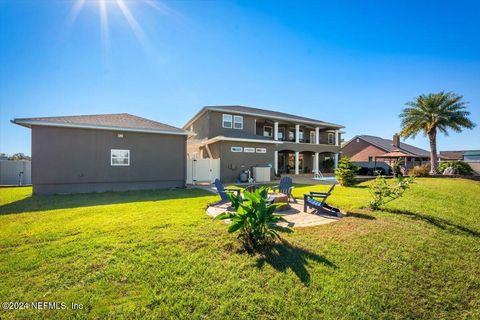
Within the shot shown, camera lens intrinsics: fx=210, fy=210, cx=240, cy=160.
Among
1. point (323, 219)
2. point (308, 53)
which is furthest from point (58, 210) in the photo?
point (308, 53)

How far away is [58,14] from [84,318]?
11714 millimetres

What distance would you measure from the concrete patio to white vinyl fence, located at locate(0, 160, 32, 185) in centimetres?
1787

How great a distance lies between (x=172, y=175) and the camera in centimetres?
1373

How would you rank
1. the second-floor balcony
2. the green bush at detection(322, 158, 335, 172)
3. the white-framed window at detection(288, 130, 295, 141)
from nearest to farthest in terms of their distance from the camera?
the second-floor balcony, the white-framed window at detection(288, 130, 295, 141), the green bush at detection(322, 158, 335, 172)

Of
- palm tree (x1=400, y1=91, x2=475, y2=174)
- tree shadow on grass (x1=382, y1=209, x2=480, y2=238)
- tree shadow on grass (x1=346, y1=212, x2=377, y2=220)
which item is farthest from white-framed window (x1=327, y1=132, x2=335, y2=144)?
tree shadow on grass (x1=346, y1=212, x2=377, y2=220)

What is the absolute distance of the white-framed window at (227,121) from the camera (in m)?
20.4

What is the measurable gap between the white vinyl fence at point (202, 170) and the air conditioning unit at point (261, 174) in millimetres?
3148

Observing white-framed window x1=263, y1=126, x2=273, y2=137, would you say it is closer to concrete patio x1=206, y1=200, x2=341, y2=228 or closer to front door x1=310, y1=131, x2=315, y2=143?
front door x1=310, y1=131, x2=315, y2=143

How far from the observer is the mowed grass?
278 centimetres

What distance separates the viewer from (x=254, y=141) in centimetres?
1792

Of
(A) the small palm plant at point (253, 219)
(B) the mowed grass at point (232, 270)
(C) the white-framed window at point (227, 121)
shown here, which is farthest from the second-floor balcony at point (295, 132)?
(A) the small palm plant at point (253, 219)

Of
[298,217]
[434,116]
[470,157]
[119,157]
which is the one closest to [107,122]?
[119,157]

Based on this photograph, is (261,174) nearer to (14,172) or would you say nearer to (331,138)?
(331,138)

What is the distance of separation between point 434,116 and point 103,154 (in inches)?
1105
